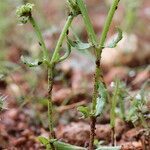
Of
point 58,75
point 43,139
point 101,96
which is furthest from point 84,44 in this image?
point 58,75

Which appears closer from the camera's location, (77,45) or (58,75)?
(77,45)

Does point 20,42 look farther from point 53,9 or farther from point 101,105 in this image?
point 101,105

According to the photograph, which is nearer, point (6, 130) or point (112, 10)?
point (112, 10)

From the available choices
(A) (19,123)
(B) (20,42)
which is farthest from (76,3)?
(B) (20,42)

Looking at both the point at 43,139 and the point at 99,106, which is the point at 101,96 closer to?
the point at 99,106

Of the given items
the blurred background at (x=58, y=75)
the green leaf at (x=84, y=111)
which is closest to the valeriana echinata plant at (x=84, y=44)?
the green leaf at (x=84, y=111)

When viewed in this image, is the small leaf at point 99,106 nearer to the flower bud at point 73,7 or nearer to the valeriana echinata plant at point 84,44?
the valeriana echinata plant at point 84,44

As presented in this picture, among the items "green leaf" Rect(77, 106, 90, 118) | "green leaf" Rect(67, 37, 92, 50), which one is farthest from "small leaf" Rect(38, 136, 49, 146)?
"green leaf" Rect(67, 37, 92, 50)
